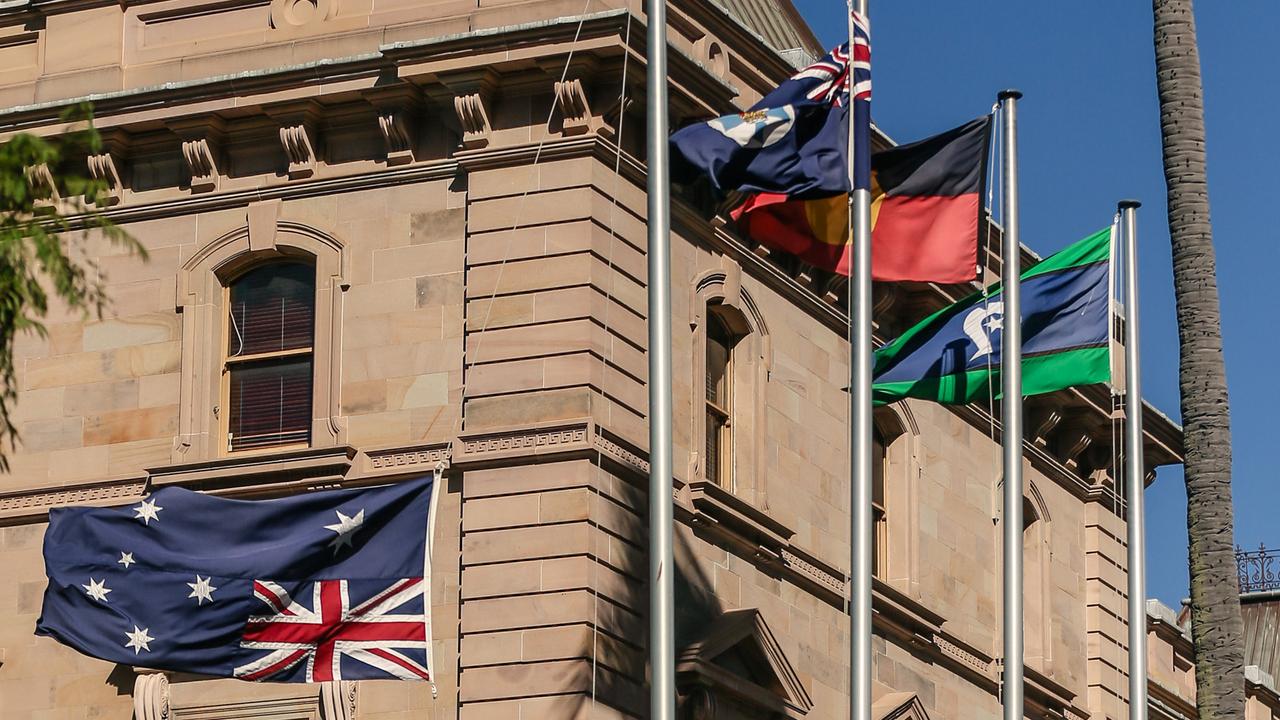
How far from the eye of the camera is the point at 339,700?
86.8ft

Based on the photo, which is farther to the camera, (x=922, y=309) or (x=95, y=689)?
(x=922, y=309)

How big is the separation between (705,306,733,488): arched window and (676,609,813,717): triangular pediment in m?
1.87

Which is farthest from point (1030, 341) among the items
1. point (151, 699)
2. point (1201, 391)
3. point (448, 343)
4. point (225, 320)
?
point (151, 699)

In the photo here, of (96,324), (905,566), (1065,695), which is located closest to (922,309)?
(905,566)

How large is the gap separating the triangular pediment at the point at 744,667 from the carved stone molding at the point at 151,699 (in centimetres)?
515

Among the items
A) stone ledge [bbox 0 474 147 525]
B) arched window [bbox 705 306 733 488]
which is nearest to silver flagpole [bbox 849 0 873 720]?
arched window [bbox 705 306 733 488]

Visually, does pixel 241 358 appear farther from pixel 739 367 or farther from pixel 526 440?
pixel 739 367

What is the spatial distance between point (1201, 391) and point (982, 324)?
2432 mm

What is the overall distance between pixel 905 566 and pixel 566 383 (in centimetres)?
792

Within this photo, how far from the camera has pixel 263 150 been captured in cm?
2867

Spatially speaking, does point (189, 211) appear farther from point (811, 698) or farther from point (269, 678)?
point (811, 698)

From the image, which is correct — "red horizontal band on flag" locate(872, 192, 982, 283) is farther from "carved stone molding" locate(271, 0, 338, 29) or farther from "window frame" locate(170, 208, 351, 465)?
"carved stone molding" locate(271, 0, 338, 29)

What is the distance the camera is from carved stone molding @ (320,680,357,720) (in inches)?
1040

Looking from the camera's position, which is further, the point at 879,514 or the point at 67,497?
the point at 879,514
